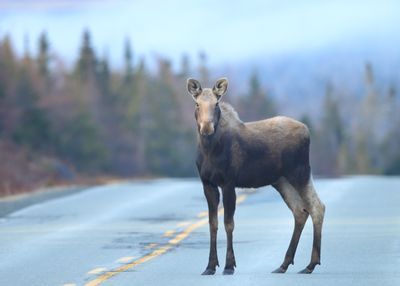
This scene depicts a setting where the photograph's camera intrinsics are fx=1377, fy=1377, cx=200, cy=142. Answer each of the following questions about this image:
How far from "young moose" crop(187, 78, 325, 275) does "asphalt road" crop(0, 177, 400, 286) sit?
53 centimetres

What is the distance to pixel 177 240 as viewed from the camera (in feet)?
65.7

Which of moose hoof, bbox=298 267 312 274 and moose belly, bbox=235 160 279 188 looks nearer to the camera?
moose belly, bbox=235 160 279 188

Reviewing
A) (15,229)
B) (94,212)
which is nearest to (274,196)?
(94,212)

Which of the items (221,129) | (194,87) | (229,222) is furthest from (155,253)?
(194,87)

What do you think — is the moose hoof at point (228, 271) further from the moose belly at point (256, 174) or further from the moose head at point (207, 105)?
the moose head at point (207, 105)

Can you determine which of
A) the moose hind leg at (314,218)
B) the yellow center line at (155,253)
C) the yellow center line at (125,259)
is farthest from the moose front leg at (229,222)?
the yellow center line at (125,259)

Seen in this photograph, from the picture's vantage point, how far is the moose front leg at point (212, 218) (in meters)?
15.1

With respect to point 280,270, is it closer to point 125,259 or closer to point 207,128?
point 207,128

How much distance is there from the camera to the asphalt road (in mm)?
15211

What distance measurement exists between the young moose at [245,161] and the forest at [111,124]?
17.8 meters

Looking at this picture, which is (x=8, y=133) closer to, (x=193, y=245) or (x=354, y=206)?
(x=354, y=206)

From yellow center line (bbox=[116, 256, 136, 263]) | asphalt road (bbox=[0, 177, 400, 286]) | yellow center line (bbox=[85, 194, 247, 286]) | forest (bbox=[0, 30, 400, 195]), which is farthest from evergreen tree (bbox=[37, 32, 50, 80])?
yellow center line (bbox=[116, 256, 136, 263])

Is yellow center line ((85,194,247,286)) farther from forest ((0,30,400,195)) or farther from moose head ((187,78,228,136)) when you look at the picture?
forest ((0,30,400,195))

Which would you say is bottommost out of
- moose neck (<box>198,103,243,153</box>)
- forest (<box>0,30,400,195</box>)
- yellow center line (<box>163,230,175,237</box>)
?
forest (<box>0,30,400,195</box>)
